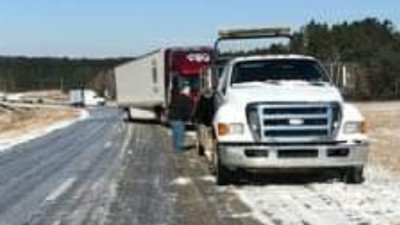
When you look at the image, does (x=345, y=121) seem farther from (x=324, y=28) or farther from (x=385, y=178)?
(x=324, y=28)

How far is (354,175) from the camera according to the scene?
15.8 meters

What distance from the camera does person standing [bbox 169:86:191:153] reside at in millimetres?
26312

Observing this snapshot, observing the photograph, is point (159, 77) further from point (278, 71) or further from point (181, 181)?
point (181, 181)

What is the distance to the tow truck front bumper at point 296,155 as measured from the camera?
1545cm

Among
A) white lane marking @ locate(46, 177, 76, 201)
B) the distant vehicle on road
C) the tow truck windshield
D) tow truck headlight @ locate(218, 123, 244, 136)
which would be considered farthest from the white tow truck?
the distant vehicle on road

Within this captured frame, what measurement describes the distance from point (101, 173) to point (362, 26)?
173 meters

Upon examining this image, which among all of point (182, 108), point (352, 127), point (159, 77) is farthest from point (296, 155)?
point (159, 77)

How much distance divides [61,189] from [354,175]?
4543mm

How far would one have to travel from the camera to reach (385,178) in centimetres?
1683

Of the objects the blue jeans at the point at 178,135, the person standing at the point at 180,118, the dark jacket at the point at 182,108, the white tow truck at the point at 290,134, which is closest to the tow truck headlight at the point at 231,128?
the white tow truck at the point at 290,134

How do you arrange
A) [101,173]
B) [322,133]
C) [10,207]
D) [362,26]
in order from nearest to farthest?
[10,207] → [322,133] → [101,173] → [362,26]

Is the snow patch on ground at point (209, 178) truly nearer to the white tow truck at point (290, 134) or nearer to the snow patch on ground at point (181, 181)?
the snow patch on ground at point (181, 181)

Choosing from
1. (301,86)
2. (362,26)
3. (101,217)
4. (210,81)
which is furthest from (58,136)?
(362,26)

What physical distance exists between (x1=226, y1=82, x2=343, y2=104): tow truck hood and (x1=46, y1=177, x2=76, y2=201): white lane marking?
9.76ft
